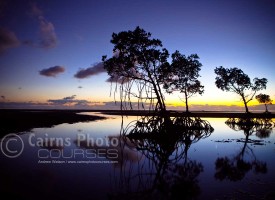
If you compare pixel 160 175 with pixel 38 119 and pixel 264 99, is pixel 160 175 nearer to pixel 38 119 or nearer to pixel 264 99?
pixel 38 119

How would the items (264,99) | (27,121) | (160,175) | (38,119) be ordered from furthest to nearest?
(264,99) → (38,119) → (27,121) → (160,175)

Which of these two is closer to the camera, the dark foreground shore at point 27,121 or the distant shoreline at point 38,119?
the distant shoreline at point 38,119

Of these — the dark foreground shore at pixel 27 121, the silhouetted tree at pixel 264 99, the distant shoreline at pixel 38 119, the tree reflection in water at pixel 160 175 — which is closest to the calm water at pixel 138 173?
the tree reflection in water at pixel 160 175

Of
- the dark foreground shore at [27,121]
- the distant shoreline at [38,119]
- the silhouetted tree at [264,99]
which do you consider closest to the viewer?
the distant shoreline at [38,119]

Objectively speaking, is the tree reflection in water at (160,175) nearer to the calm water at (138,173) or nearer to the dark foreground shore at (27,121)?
the calm water at (138,173)

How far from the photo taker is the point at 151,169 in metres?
9.66

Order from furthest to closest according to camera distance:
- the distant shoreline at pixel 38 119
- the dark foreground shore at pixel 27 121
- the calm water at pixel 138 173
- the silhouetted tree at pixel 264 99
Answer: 1. the silhouetted tree at pixel 264 99
2. the dark foreground shore at pixel 27 121
3. the distant shoreline at pixel 38 119
4. the calm water at pixel 138 173

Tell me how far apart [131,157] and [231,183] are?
20.2 feet

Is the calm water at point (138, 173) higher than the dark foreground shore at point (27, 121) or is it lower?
lower

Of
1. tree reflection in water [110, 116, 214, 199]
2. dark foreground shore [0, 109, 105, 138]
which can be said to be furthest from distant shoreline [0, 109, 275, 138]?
tree reflection in water [110, 116, 214, 199]

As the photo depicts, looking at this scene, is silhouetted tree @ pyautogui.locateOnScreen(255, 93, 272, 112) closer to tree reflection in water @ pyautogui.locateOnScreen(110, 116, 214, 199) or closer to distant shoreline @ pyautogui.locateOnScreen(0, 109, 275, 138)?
distant shoreline @ pyautogui.locateOnScreen(0, 109, 275, 138)

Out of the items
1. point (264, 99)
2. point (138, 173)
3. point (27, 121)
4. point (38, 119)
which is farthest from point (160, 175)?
point (264, 99)

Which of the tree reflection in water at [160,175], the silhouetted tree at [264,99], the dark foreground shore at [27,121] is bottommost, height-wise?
the tree reflection in water at [160,175]

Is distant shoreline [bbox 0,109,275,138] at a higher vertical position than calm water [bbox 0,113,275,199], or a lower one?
higher
